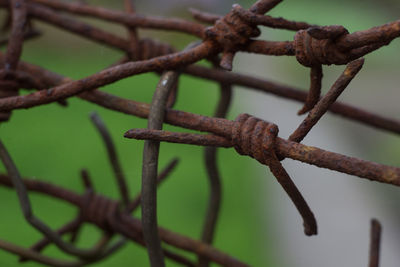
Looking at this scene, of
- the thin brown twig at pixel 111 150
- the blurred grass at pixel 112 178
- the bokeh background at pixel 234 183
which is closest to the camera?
the thin brown twig at pixel 111 150

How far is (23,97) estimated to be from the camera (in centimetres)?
43

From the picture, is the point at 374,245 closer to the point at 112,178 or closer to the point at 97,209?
the point at 97,209

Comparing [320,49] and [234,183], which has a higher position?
[320,49]

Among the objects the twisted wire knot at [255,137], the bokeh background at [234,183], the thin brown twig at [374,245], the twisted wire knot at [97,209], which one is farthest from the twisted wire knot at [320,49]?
the bokeh background at [234,183]

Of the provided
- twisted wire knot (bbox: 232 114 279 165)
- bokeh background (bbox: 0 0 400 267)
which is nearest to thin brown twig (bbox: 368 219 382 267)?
twisted wire knot (bbox: 232 114 279 165)

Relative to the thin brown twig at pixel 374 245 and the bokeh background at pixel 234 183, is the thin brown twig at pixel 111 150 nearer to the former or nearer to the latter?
the thin brown twig at pixel 374 245

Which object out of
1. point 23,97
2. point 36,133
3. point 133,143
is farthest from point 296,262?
point 23,97

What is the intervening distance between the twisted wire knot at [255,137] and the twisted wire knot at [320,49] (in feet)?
0.18

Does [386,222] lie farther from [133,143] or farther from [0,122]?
[0,122]

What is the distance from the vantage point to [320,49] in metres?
0.36

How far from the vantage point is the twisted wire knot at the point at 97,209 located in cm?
61

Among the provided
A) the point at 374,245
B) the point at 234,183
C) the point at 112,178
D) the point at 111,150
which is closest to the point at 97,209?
the point at 111,150

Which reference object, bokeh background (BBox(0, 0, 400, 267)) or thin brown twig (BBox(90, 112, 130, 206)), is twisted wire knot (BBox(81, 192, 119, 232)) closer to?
thin brown twig (BBox(90, 112, 130, 206))

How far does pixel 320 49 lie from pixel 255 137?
7 centimetres
